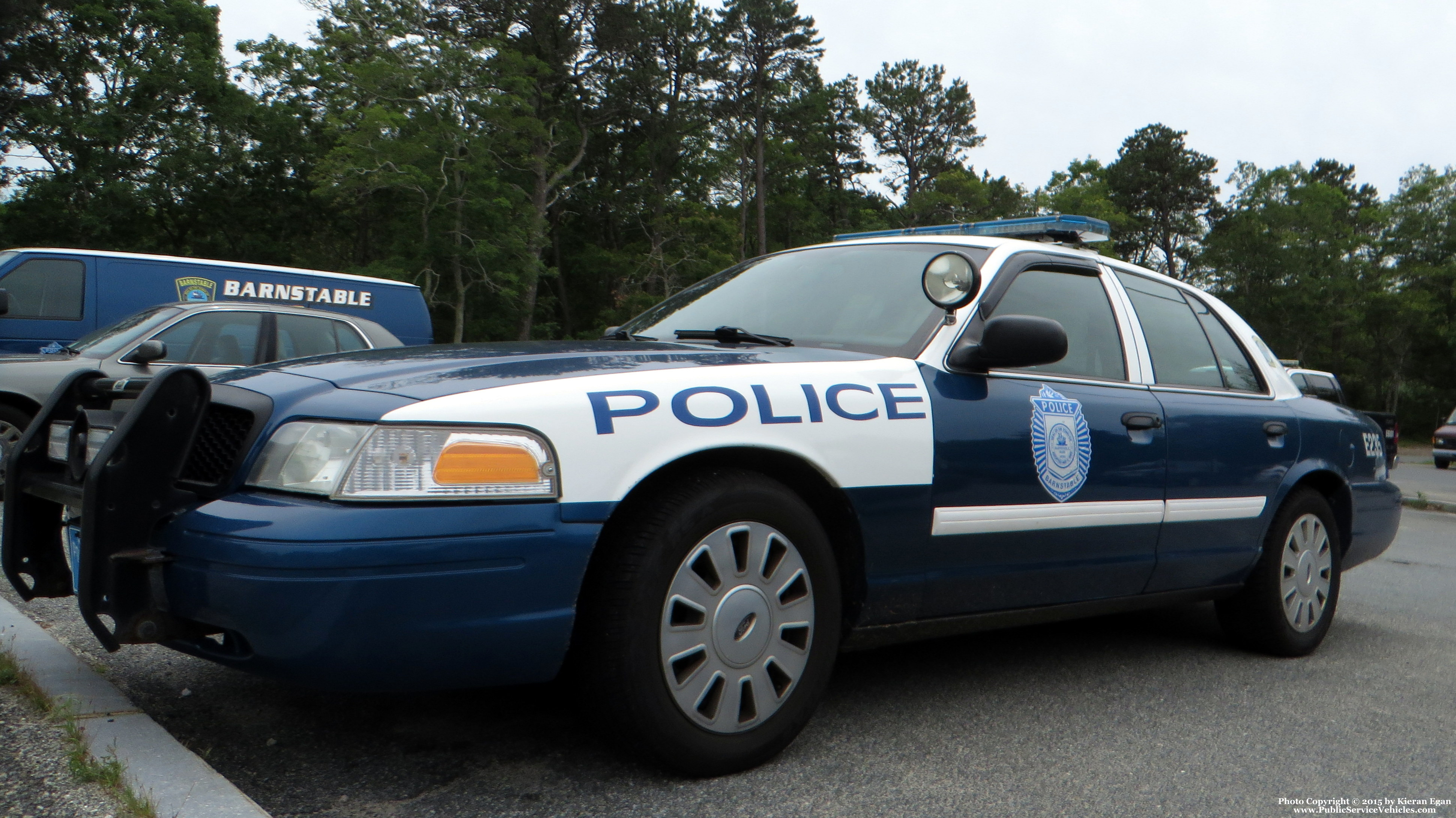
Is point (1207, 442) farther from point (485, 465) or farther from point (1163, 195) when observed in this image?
point (1163, 195)

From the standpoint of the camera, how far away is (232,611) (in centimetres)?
231

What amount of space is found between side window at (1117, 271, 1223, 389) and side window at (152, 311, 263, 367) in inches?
258

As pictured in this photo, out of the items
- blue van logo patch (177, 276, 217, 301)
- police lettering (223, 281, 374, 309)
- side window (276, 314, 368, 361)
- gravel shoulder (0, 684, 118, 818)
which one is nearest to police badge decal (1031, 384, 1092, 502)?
gravel shoulder (0, 684, 118, 818)

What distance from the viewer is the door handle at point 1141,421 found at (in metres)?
3.78

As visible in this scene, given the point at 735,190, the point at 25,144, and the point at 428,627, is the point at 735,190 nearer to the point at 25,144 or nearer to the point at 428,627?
the point at 25,144

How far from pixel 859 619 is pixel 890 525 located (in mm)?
271

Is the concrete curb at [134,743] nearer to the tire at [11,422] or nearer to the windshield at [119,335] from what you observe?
the tire at [11,422]

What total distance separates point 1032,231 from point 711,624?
2.45m

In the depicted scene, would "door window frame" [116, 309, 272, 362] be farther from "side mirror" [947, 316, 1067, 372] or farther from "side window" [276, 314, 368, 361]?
"side mirror" [947, 316, 1067, 372]

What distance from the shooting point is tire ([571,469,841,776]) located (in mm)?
2562

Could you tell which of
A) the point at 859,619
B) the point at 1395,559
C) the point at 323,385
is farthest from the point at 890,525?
the point at 1395,559

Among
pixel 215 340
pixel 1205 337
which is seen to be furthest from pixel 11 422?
pixel 1205 337

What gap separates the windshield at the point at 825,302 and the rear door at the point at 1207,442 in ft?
3.10

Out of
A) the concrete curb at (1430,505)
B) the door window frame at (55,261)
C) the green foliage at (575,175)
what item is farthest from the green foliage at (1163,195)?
the door window frame at (55,261)
